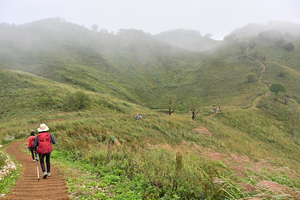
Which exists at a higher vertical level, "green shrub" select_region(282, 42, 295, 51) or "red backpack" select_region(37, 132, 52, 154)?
"green shrub" select_region(282, 42, 295, 51)

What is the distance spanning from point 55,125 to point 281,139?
2837 centimetres

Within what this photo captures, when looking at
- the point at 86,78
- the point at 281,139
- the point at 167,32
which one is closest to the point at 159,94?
the point at 86,78

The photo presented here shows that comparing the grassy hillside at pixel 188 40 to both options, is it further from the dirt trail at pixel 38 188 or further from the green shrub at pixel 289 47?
the dirt trail at pixel 38 188

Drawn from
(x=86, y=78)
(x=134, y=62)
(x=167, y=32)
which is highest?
(x=167, y=32)

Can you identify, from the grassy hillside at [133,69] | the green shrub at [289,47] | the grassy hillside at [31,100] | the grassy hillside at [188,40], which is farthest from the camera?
the grassy hillside at [188,40]

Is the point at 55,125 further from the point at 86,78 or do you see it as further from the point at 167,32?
the point at 167,32

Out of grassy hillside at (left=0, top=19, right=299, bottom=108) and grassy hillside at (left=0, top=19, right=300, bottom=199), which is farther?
grassy hillside at (left=0, top=19, right=299, bottom=108)

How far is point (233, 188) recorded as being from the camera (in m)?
2.64

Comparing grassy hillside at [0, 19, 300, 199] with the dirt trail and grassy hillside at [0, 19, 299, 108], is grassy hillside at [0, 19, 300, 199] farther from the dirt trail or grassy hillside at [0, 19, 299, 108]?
grassy hillside at [0, 19, 299, 108]

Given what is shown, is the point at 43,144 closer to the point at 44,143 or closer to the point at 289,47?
the point at 44,143

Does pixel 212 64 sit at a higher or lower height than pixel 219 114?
higher

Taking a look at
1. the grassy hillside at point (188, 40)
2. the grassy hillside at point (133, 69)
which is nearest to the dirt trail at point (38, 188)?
the grassy hillside at point (133, 69)

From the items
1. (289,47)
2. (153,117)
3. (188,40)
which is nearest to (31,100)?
(153,117)

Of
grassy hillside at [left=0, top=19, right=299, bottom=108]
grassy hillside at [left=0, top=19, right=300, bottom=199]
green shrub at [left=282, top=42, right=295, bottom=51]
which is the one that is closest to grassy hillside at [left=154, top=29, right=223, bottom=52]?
grassy hillside at [left=0, top=19, right=300, bottom=199]
